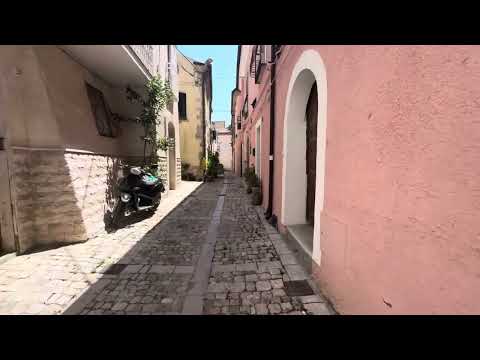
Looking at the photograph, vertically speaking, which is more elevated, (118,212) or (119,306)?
(118,212)

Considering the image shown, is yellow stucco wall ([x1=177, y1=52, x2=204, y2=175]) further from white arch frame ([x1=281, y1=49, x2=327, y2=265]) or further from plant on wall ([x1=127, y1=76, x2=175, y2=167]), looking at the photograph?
white arch frame ([x1=281, y1=49, x2=327, y2=265])

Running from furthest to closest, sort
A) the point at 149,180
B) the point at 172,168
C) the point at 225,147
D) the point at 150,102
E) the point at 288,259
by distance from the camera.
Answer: the point at 225,147 < the point at 172,168 < the point at 150,102 < the point at 149,180 < the point at 288,259

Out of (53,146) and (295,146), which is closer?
(53,146)

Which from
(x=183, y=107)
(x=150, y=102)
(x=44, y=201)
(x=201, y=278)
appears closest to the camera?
(x=201, y=278)

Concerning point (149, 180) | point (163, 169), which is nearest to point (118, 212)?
point (149, 180)

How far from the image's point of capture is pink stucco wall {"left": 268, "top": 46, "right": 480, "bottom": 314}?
0.92 meters

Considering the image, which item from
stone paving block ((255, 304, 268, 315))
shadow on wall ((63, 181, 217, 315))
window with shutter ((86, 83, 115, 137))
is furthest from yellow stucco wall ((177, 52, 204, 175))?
stone paving block ((255, 304, 268, 315))

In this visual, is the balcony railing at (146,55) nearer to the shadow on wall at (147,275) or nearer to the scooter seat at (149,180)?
the scooter seat at (149,180)

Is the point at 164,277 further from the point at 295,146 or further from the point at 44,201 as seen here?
the point at 295,146

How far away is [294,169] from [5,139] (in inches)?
186

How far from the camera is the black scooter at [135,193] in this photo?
15.9 ft

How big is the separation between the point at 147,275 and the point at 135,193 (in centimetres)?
287

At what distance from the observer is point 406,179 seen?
3.93 ft

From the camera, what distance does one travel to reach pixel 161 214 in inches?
218
